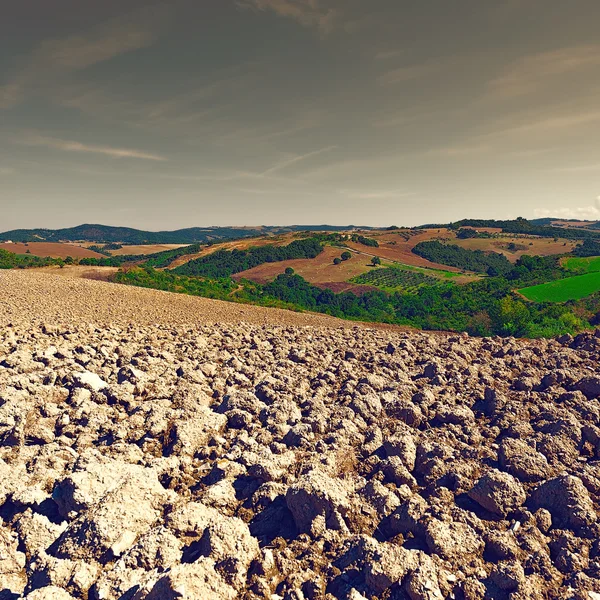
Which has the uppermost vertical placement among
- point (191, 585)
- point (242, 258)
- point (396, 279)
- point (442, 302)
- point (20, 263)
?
point (242, 258)

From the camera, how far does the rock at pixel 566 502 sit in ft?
25.2

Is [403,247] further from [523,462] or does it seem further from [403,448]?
[403,448]

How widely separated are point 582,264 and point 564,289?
94.8 feet

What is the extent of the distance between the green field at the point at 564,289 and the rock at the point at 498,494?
64170mm

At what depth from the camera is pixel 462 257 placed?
15738 cm

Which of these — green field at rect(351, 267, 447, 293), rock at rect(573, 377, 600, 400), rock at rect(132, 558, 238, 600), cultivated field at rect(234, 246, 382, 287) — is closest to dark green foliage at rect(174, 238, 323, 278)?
cultivated field at rect(234, 246, 382, 287)

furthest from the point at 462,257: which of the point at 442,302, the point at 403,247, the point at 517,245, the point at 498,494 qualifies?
the point at 498,494

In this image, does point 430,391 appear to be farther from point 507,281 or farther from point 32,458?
point 507,281

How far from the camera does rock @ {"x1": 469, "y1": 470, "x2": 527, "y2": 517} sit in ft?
26.7

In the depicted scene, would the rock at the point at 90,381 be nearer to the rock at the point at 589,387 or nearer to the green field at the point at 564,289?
the rock at the point at 589,387

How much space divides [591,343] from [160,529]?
25.3 metres

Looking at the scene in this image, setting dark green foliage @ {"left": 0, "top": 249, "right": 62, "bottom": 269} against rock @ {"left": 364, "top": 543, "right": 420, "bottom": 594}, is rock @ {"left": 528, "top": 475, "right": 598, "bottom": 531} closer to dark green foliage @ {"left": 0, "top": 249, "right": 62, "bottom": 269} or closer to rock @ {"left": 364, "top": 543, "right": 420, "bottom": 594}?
rock @ {"left": 364, "top": 543, "right": 420, "bottom": 594}

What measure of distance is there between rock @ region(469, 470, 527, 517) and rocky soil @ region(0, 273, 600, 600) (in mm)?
40

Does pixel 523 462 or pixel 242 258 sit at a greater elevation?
pixel 242 258
